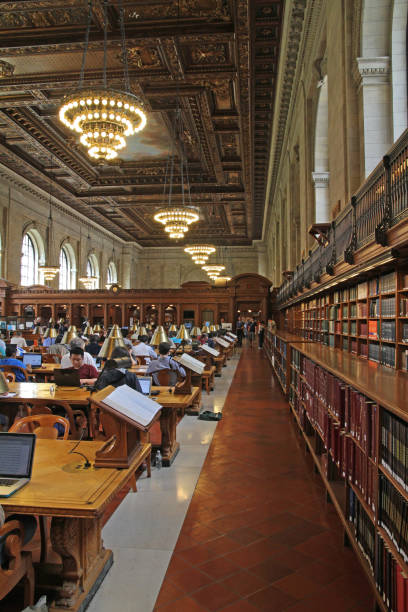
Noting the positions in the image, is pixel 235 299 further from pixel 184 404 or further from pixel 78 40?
pixel 184 404

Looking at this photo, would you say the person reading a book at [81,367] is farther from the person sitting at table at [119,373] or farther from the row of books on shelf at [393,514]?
the row of books on shelf at [393,514]

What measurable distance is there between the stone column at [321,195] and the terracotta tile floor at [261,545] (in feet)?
25.4

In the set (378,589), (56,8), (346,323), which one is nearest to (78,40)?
(56,8)

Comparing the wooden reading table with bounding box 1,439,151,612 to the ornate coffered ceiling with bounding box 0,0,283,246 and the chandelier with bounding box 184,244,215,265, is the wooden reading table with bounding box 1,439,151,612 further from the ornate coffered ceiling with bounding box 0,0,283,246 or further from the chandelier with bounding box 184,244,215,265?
the chandelier with bounding box 184,244,215,265

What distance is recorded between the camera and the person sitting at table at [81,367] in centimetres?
571

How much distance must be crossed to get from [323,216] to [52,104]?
879 centimetres

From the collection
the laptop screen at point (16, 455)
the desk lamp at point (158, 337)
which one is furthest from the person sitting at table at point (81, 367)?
the laptop screen at point (16, 455)

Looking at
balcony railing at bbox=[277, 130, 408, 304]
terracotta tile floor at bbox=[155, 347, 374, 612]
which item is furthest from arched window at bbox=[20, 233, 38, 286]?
terracotta tile floor at bbox=[155, 347, 374, 612]

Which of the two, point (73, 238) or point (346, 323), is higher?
point (73, 238)

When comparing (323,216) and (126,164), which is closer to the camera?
(323,216)

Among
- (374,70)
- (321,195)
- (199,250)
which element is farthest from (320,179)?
(199,250)

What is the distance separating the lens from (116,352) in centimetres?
375

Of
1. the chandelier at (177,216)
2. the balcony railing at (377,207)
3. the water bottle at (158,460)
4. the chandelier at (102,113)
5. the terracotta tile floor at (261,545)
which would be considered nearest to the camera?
the terracotta tile floor at (261,545)

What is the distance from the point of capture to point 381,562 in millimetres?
2082
